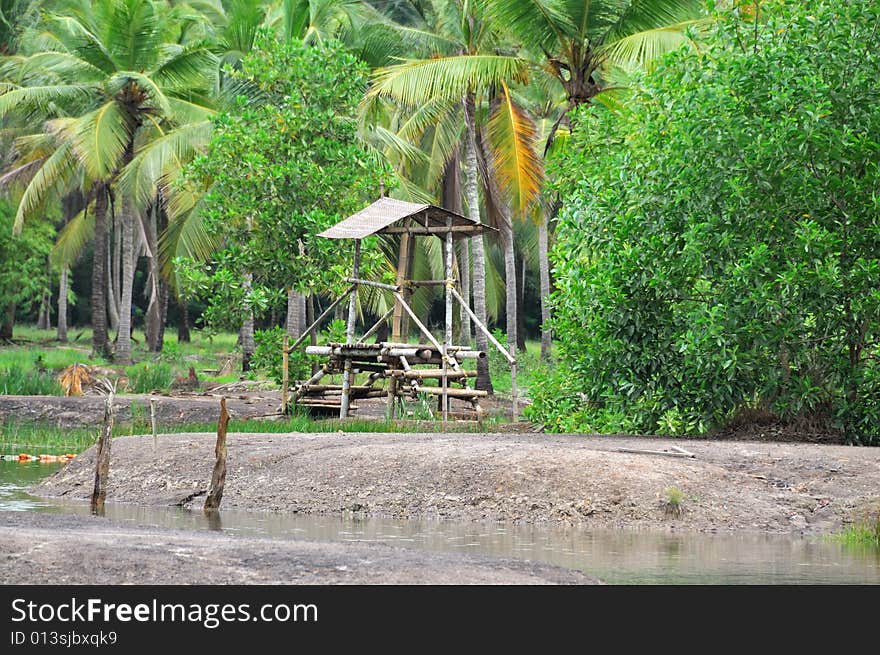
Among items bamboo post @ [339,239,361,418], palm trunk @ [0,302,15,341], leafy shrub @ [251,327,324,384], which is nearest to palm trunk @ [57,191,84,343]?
palm trunk @ [0,302,15,341]

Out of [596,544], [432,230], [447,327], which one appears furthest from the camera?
[432,230]

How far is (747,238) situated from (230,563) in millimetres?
10050

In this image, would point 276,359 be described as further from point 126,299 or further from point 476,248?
point 126,299

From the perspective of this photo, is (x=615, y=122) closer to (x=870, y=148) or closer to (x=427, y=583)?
(x=870, y=148)

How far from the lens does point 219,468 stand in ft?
43.4

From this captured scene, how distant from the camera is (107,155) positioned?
29.2 meters

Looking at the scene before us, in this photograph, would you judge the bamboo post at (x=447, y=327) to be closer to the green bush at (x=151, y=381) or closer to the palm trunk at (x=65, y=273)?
the green bush at (x=151, y=381)

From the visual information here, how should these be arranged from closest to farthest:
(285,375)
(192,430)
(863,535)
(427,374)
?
(863,535) < (192,430) < (427,374) < (285,375)

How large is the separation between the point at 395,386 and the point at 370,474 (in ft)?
20.0

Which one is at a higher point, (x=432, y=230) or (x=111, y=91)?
(x=111, y=91)

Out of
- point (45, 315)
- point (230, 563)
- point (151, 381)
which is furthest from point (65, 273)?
point (230, 563)

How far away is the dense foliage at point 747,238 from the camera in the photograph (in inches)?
631

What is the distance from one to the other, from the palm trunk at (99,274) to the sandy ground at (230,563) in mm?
24538
